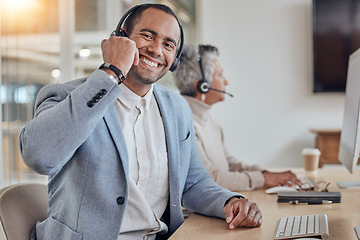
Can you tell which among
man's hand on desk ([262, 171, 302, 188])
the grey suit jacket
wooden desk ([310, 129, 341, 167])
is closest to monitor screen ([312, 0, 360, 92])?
wooden desk ([310, 129, 341, 167])

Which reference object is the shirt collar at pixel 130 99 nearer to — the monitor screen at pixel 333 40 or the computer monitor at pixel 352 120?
the computer monitor at pixel 352 120

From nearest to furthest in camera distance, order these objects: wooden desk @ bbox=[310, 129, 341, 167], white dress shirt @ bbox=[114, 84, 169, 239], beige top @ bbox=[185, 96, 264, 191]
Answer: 1. white dress shirt @ bbox=[114, 84, 169, 239]
2. beige top @ bbox=[185, 96, 264, 191]
3. wooden desk @ bbox=[310, 129, 341, 167]

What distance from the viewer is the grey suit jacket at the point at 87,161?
108 centimetres

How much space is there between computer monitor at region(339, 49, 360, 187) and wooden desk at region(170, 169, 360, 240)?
0.15 m

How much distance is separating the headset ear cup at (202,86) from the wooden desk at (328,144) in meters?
1.86

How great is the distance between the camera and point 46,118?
3.58 ft

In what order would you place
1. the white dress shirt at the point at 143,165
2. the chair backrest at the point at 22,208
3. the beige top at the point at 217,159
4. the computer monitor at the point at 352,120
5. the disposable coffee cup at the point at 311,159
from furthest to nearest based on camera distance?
the disposable coffee cup at the point at 311,159 < the beige top at the point at 217,159 < the computer monitor at the point at 352,120 < the white dress shirt at the point at 143,165 < the chair backrest at the point at 22,208

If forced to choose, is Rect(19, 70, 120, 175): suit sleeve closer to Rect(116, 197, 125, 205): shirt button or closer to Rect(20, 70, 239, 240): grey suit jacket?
Rect(20, 70, 239, 240): grey suit jacket

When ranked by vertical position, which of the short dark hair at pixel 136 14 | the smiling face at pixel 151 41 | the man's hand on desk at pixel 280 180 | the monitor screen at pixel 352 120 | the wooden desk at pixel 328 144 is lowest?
the wooden desk at pixel 328 144

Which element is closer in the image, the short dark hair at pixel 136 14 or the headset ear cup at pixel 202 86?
the short dark hair at pixel 136 14

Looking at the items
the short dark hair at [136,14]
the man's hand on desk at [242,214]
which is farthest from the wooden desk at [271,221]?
the short dark hair at [136,14]

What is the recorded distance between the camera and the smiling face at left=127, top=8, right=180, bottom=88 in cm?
137

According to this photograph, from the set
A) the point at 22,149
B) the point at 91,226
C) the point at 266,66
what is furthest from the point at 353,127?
the point at 266,66

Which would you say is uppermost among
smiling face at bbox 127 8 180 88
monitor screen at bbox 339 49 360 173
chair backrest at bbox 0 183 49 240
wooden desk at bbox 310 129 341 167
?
smiling face at bbox 127 8 180 88
